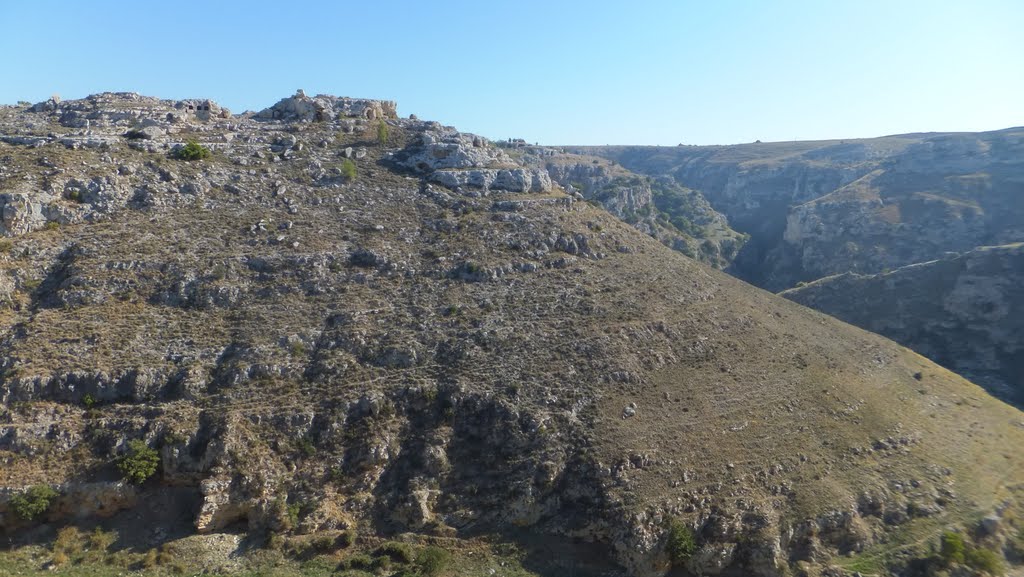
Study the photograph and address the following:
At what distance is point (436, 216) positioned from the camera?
175 ft

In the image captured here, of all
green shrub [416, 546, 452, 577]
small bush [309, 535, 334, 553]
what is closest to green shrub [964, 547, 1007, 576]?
green shrub [416, 546, 452, 577]

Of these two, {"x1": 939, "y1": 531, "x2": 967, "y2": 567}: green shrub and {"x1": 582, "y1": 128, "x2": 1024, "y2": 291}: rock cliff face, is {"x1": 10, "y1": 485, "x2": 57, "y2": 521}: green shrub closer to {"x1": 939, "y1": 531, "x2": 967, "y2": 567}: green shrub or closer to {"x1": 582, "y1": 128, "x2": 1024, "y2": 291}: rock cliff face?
{"x1": 939, "y1": 531, "x2": 967, "y2": 567}: green shrub

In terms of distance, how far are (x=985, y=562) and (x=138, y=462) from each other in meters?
49.8

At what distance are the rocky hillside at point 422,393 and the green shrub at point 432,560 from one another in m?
A: 1.20

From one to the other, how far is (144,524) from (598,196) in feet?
420

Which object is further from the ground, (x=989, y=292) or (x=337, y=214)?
(x=337, y=214)

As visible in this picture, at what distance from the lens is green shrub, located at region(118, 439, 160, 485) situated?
30.4 m

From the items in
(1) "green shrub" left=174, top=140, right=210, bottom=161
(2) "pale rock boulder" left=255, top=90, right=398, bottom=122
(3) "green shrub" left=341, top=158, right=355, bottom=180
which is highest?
(2) "pale rock boulder" left=255, top=90, right=398, bottom=122

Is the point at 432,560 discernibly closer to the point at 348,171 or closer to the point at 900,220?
the point at 348,171

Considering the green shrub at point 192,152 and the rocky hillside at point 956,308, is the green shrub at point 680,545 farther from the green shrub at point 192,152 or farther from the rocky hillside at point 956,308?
the rocky hillside at point 956,308

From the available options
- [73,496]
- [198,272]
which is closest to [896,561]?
[73,496]

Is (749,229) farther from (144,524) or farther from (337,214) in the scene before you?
(144,524)

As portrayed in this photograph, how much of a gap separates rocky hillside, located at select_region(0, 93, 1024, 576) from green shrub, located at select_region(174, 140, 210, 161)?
23 cm

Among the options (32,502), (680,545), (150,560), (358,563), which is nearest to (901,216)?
(680,545)
